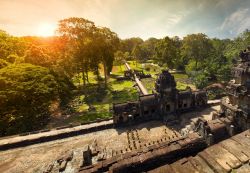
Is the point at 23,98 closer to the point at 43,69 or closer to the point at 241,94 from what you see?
the point at 43,69

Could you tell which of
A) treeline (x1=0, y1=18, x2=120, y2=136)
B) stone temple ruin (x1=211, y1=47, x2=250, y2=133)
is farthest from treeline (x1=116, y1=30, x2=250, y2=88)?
treeline (x1=0, y1=18, x2=120, y2=136)

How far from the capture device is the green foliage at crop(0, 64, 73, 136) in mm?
27734

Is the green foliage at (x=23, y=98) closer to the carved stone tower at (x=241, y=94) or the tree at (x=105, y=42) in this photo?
the tree at (x=105, y=42)

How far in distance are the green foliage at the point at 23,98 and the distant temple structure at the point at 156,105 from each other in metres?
13.1

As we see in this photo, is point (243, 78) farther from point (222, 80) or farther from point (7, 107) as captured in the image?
point (7, 107)

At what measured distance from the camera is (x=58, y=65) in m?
44.3

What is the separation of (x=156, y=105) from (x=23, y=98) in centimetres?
2212

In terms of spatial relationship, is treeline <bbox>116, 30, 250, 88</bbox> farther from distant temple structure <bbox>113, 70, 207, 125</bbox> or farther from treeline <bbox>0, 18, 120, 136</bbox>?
treeline <bbox>0, 18, 120, 136</bbox>

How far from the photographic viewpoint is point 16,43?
1902 inches

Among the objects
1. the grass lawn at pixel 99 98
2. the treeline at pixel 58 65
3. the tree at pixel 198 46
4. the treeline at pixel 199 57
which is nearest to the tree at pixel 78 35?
the treeline at pixel 58 65

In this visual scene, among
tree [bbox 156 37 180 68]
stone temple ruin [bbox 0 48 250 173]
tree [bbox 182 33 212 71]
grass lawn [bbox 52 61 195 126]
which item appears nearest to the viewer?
stone temple ruin [bbox 0 48 250 173]

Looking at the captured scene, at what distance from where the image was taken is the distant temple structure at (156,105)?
2900 cm

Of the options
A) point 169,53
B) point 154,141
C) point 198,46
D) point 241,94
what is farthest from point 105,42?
point 198,46

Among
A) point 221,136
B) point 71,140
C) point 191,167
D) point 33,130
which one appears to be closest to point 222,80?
point 221,136
